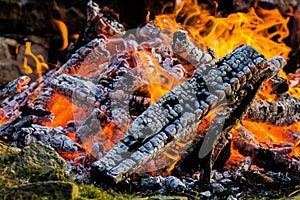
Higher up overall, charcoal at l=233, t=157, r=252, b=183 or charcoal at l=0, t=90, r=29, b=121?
charcoal at l=0, t=90, r=29, b=121

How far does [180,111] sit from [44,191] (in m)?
1.52

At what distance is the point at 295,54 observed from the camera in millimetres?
6668

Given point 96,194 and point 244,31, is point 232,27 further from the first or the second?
point 96,194

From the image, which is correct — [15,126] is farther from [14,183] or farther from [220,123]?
[220,123]

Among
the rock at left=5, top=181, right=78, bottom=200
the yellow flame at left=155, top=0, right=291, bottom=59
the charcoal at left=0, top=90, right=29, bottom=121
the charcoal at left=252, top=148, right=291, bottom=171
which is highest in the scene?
the yellow flame at left=155, top=0, right=291, bottom=59

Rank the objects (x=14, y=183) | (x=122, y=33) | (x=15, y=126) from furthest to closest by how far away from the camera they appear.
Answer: (x=122, y=33)
(x=15, y=126)
(x=14, y=183)

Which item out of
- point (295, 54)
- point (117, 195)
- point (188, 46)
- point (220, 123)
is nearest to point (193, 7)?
point (295, 54)

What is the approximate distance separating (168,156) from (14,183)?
149 cm

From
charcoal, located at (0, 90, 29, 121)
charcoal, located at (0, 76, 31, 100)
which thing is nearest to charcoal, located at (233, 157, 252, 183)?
charcoal, located at (0, 90, 29, 121)

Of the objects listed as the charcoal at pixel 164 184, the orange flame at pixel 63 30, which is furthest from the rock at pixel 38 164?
the orange flame at pixel 63 30

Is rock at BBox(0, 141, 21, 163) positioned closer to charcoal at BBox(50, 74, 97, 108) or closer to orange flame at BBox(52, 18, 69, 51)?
charcoal at BBox(50, 74, 97, 108)

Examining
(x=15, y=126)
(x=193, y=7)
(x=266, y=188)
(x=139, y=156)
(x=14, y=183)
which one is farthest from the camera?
(x=193, y=7)

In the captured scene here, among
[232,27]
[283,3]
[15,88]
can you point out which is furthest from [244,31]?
[15,88]

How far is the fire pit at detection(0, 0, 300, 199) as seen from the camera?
11.2 feet
